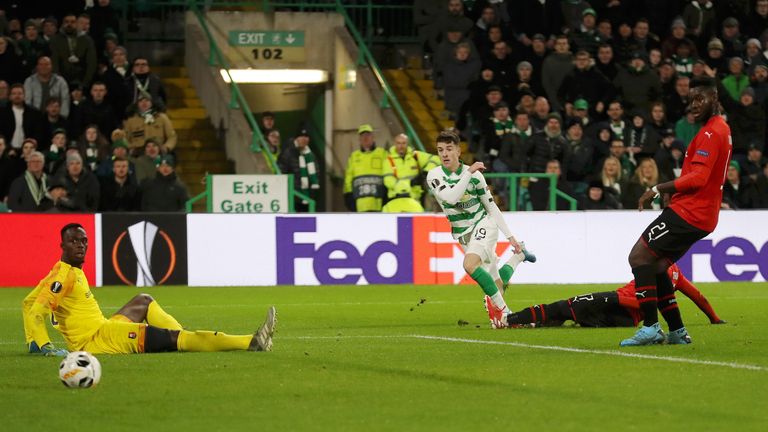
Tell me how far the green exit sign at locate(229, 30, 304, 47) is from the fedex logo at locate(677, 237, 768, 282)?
1021 cm

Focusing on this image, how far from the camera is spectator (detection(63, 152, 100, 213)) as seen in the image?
2208cm

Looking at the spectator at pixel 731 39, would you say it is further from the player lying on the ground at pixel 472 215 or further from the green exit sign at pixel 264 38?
the player lying on the ground at pixel 472 215

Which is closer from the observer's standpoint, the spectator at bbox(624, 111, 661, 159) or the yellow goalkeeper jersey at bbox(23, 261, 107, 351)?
the yellow goalkeeper jersey at bbox(23, 261, 107, 351)

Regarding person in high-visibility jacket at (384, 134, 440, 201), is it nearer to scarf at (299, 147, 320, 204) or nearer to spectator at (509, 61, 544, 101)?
scarf at (299, 147, 320, 204)

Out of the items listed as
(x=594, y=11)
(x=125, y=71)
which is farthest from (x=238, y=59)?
(x=594, y=11)

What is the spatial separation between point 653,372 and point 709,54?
19707 mm

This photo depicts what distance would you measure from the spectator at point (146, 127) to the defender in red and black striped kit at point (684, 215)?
1392cm

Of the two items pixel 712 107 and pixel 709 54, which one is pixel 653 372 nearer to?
pixel 712 107

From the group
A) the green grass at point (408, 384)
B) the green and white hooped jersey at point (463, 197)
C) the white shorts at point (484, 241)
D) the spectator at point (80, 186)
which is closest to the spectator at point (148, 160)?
the spectator at point (80, 186)

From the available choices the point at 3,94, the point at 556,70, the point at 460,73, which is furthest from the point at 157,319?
the point at 460,73

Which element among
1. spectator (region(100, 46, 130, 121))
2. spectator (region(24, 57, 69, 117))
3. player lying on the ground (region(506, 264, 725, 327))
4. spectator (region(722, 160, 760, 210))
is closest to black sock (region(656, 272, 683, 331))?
player lying on the ground (region(506, 264, 725, 327))

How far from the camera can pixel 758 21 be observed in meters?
30.0

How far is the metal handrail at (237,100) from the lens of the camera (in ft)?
83.7

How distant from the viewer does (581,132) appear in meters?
24.9
